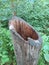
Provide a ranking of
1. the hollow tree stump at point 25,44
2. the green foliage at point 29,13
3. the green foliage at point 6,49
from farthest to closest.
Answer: the green foliage at point 29,13, the green foliage at point 6,49, the hollow tree stump at point 25,44

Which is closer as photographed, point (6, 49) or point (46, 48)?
point (46, 48)

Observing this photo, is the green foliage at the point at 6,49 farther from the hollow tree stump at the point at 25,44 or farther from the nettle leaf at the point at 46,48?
the nettle leaf at the point at 46,48

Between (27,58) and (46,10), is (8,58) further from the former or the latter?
(46,10)

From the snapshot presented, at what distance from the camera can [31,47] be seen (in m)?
2.61

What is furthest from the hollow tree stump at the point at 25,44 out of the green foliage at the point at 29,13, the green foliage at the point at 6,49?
the green foliage at the point at 29,13

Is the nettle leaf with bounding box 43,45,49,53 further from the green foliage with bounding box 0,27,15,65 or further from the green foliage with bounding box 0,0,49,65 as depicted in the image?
the green foliage with bounding box 0,27,15,65

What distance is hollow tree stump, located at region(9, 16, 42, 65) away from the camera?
2.61 m

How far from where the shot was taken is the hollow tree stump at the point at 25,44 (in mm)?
2611

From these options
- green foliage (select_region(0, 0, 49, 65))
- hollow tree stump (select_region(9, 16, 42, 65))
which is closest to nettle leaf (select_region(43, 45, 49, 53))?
green foliage (select_region(0, 0, 49, 65))

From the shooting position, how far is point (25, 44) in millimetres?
2639

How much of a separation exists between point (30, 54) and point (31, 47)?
0.15 metres

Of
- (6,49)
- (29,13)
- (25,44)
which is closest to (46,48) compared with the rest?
(6,49)

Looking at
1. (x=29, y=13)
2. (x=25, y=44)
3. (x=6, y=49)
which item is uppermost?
(x=25, y=44)

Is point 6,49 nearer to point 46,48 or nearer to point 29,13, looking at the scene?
point 46,48
